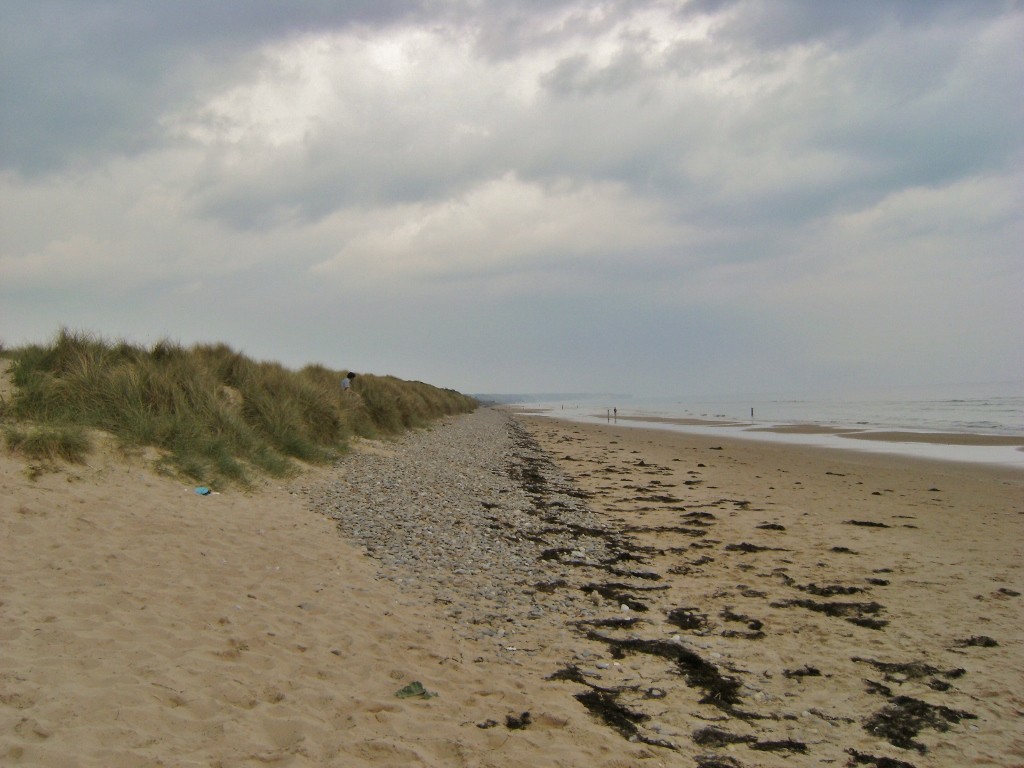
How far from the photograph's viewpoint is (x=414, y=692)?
13.5 ft

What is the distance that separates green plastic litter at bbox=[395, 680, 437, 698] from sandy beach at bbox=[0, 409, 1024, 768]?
0.10ft

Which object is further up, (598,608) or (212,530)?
(212,530)

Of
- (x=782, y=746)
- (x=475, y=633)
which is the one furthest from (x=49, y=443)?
(x=782, y=746)

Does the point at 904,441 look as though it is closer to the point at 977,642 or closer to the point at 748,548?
the point at 748,548

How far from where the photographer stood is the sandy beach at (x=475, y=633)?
3564 mm

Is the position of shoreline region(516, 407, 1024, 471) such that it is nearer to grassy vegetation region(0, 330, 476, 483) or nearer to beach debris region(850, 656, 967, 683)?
beach debris region(850, 656, 967, 683)

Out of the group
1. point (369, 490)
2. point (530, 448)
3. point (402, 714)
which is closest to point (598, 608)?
point (402, 714)

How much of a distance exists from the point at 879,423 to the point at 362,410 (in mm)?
30463

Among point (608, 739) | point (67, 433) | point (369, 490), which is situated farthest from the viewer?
point (369, 490)

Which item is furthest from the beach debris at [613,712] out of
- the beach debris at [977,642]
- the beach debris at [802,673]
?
the beach debris at [977,642]

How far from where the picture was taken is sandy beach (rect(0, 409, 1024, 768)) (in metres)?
3.56

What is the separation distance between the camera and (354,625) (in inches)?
203

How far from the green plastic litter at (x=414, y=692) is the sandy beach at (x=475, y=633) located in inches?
1.2

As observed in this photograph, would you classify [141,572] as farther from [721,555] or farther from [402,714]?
[721,555]
